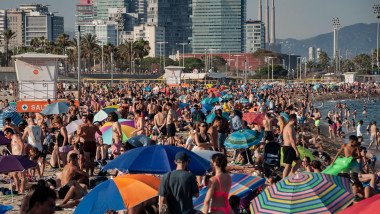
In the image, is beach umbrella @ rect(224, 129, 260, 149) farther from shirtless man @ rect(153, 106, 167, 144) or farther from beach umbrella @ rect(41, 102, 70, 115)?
beach umbrella @ rect(41, 102, 70, 115)

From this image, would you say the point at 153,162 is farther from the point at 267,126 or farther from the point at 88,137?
the point at 267,126

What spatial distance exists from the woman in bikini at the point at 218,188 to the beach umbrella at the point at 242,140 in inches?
234

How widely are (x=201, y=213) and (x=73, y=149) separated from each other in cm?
620

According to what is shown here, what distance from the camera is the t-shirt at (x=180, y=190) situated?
5.91 meters

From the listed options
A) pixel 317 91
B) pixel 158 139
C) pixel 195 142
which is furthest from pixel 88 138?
pixel 317 91

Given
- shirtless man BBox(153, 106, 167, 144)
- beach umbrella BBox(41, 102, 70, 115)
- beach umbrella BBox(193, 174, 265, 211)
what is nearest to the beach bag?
beach umbrella BBox(193, 174, 265, 211)

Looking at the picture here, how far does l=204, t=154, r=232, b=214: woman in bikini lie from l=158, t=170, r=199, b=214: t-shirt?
0.28 m

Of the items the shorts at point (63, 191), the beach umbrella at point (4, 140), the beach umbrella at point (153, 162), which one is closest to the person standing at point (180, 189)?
the beach umbrella at point (153, 162)

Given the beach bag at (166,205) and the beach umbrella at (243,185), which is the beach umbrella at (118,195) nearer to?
the beach bag at (166,205)

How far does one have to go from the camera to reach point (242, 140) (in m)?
12.3

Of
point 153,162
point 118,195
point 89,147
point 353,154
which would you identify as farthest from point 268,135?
point 118,195

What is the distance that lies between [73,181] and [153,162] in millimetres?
2229

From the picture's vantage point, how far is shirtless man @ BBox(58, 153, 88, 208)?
8881 millimetres

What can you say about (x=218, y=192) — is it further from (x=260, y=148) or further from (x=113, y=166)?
(x=260, y=148)
